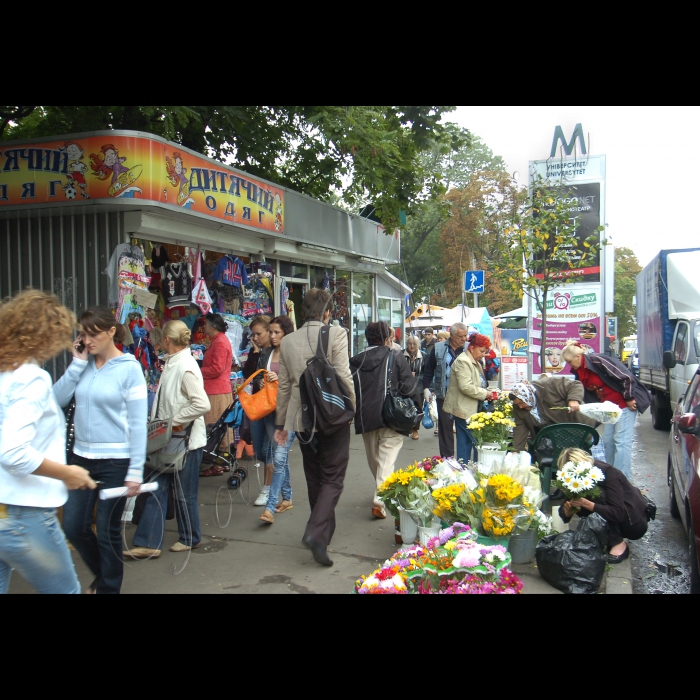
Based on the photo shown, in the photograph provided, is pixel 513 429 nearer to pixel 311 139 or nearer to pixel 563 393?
pixel 563 393

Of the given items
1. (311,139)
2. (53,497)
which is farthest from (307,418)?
(311,139)

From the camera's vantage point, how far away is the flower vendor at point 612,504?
4715mm

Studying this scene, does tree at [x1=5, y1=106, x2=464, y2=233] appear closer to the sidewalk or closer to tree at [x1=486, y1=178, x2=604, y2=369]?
tree at [x1=486, y1=178, x2=604, y2=369]

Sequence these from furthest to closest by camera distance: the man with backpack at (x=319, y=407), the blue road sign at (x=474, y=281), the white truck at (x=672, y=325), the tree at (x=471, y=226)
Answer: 1. the tree at (x=471, y=226)
2. the blue road sign at (x=474, y=281)
3. the white truck at (x=672, y=325)
4. the man with backpack at (x=319, y=407)

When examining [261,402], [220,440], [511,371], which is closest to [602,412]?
[261,402]

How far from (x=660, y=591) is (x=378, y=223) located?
8949 millimetres

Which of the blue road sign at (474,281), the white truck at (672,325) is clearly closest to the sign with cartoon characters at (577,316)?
the white truck at (672,325)

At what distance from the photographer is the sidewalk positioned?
4.52 m

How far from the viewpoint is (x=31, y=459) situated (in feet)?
8.62

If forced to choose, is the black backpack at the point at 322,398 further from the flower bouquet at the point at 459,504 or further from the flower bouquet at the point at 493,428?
the flower bouquet at the point at 493,428

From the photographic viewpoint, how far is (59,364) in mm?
6367

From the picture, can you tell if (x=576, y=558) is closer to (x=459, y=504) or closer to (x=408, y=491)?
(x=459, y=504)

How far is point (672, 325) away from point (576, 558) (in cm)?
933

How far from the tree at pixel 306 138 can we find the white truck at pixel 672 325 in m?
4.88
